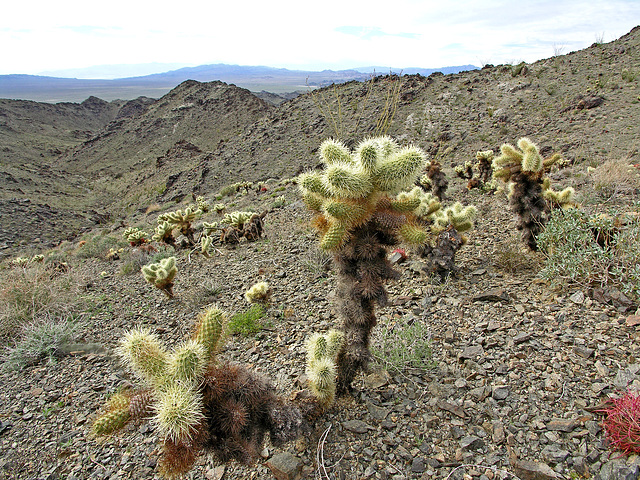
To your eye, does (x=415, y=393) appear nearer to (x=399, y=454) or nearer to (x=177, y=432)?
(x=399, y=454)

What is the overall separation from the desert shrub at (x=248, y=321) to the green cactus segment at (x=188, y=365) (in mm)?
1917

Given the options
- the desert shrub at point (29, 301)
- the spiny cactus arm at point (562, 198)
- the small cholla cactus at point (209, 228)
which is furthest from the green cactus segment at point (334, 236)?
the small cholla cactus at point (209, 228)

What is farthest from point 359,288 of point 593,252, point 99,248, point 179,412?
point 99,248

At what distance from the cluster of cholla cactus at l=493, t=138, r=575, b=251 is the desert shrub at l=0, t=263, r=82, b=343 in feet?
22.4

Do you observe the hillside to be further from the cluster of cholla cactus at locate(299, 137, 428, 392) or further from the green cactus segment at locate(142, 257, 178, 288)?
the green cactus segment at locate(142, 257, 178, 288)

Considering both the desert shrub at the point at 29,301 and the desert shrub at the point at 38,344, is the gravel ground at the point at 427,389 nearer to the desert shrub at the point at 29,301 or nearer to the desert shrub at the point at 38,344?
the desert shrub at the point at 38,344

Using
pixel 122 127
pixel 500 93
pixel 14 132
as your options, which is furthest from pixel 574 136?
pixel 14 132

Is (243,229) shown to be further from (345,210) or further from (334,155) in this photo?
(345,210)

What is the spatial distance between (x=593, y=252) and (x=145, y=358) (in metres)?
4.31

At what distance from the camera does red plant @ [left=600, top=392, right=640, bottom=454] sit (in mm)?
2160

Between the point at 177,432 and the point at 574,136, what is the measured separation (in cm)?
1637

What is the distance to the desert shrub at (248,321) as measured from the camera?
430cm

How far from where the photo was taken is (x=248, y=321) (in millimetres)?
4430

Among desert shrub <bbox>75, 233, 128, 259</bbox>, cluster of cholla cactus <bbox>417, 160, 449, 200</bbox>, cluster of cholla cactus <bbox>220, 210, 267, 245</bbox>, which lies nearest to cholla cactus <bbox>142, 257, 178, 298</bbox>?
cluster of cholla cactus <bbox>220, 210, 267, 245</bbox>
